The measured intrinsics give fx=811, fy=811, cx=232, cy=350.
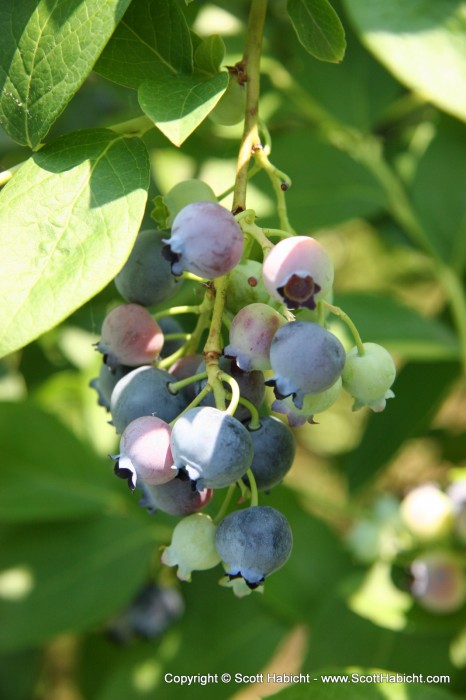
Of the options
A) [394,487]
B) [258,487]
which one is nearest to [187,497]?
[258,487]

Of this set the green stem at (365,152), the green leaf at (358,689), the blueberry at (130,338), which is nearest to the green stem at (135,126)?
the blueberry at (130,338)

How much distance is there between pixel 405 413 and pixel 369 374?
1.05 m

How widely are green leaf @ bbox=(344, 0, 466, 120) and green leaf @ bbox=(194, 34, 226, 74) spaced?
1.00 feet

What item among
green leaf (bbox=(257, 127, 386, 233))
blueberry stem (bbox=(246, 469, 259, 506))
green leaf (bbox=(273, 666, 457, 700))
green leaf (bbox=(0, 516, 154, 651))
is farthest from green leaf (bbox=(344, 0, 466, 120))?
green leaf (bbox=(0, 516, 154, 651))

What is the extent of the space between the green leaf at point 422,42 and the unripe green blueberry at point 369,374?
47 cm

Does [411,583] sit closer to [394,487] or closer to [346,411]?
[394,487]

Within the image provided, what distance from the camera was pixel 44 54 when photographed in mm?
688

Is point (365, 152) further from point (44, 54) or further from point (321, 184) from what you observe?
point (44, 54)

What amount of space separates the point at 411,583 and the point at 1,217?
0.96 meters

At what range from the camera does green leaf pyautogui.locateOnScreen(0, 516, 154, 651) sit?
4.93 ft

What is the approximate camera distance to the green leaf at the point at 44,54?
649 millimetres

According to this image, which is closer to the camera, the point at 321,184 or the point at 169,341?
the point at 169,341

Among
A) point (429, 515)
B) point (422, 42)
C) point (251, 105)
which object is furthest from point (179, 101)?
point (429, 515)

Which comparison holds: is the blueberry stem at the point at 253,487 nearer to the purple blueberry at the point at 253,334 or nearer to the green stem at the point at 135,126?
the purple blueberry at the point at 253,334
